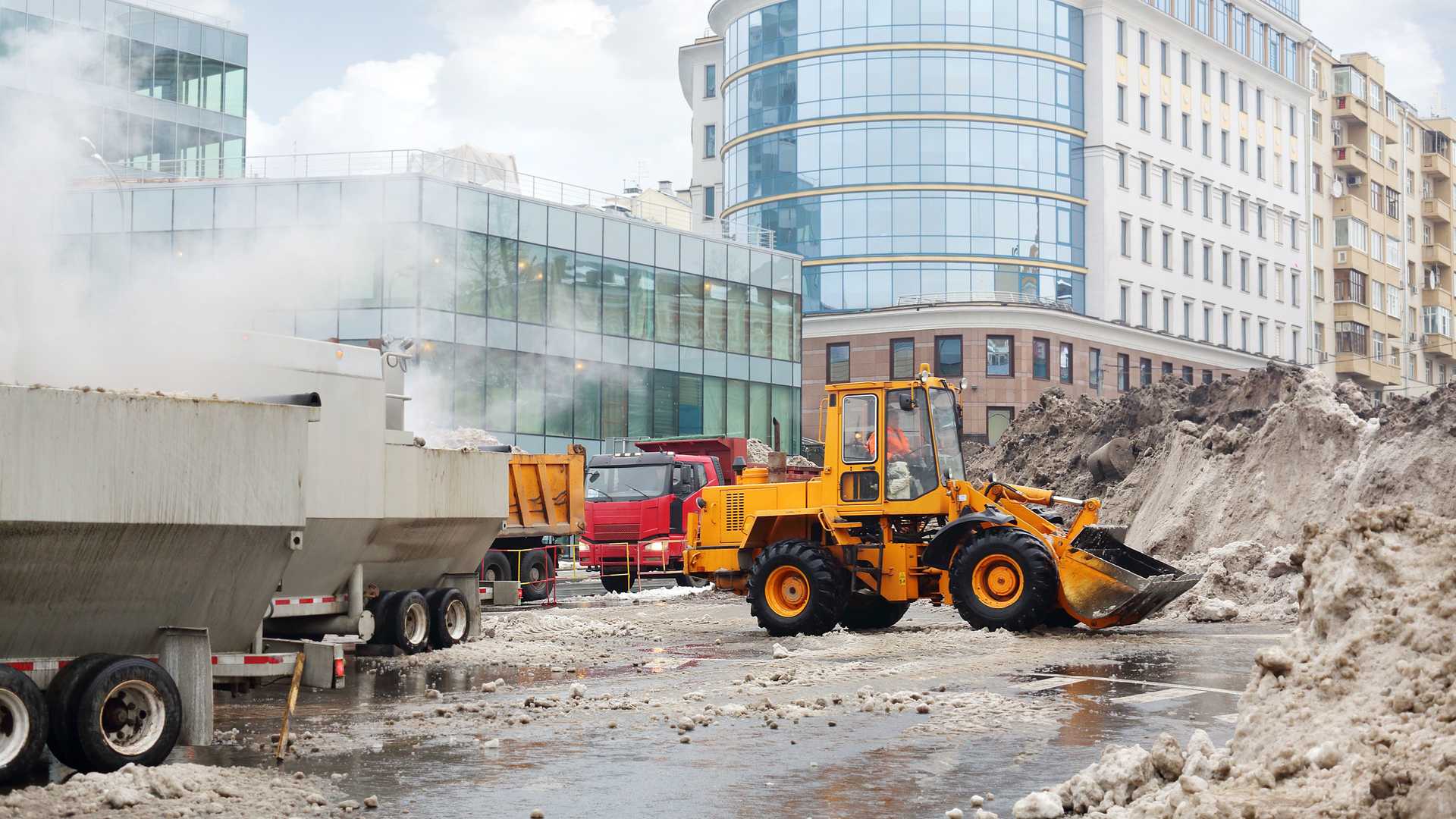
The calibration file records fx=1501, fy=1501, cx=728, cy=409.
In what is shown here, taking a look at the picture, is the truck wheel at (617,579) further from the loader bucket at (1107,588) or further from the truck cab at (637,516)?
the loader bucket at (1107,588)

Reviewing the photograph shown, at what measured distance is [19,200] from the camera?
12.9m

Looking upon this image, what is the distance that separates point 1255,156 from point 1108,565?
6789 centimetres

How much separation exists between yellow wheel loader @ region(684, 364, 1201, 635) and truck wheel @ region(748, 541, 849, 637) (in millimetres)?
19

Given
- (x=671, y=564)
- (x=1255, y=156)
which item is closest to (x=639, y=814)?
(x=671, y=564)

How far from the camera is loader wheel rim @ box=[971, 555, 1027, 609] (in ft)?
53.2

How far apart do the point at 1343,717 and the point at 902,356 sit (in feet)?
183

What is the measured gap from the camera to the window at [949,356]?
2421 inches

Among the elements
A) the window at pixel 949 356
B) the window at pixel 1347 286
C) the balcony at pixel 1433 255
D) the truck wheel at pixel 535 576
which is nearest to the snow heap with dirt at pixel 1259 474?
the truck wheel at pixel 535 576

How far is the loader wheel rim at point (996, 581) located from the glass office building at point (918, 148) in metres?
46.1

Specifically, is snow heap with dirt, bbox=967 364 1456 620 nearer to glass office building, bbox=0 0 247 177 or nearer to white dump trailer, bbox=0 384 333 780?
white dump trailer, bbox=0 384 333 780

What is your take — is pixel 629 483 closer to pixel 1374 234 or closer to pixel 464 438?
pixel 464 438

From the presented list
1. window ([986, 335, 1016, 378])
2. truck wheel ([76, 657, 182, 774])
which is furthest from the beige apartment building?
truck wheel ([76, 657, 182, 774])

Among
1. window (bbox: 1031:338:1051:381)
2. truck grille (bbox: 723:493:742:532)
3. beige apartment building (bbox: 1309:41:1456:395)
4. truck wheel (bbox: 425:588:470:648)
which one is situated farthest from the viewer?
beige apartment building (bbox: 1309:41:1456:395)

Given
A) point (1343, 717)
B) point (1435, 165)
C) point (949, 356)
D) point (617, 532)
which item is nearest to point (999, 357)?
point (949, 356)
